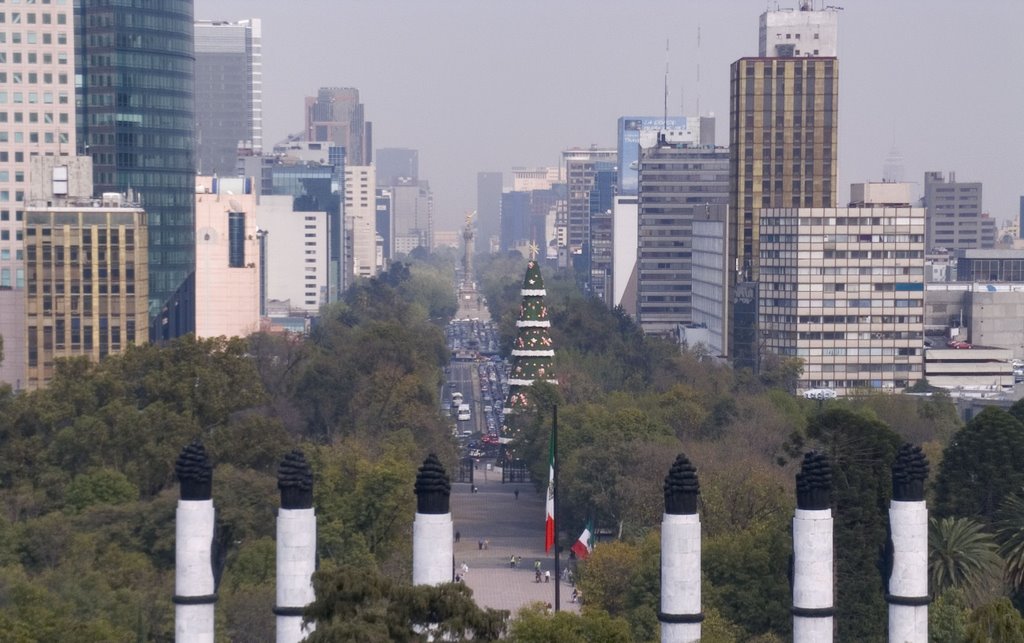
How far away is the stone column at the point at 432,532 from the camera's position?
44.8m

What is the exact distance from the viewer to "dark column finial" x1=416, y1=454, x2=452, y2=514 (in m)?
44.9

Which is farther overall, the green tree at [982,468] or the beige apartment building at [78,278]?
the beige apartment building at [78,278]

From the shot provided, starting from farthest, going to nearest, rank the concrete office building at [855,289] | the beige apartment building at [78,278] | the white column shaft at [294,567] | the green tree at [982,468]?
the concrete office building at [855,289] < the beige apartment building at [78,278] < the green tree at [982,468] < the white column shaft at [294,567]

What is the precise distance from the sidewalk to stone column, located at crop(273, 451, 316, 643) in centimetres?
2777

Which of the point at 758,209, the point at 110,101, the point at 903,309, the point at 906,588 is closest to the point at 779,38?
the point at 758,209

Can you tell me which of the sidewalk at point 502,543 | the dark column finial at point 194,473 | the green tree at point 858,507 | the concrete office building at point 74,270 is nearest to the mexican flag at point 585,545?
the sidewalk at point 502,543

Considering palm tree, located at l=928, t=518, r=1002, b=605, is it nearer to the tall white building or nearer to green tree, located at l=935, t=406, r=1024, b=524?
green tree, located at l=935, t=406, r=1024, b=524

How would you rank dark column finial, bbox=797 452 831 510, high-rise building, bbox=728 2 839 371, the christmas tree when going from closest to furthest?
1. dark column finial, bbox=797 452 831 510
2. the christmas tree
3. high-rise building, bbox=728 2 839 371

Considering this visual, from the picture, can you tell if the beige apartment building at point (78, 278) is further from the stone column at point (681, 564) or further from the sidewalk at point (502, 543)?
the stone column at point (681, 564)

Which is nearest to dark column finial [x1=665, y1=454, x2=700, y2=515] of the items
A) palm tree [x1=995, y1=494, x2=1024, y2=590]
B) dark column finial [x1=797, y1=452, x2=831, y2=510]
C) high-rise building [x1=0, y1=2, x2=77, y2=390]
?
dark column finial [x1=797, y1=452, x2=831, y2=510]

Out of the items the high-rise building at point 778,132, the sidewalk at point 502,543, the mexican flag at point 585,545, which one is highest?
the high-rise building at point 778,132

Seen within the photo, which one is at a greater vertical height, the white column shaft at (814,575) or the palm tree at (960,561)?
the white column shaft at (814,575)

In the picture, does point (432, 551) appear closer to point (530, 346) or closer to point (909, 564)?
point (909, 564)

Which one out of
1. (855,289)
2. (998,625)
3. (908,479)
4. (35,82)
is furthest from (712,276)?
(998,625)
